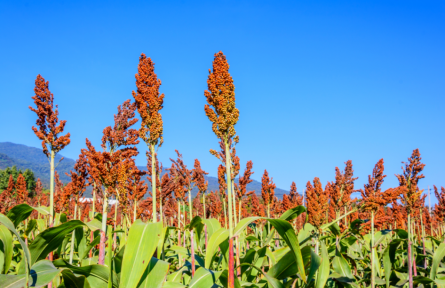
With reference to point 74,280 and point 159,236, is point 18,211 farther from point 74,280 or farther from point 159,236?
point 159,236

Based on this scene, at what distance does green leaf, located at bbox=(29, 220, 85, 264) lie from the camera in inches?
96.3

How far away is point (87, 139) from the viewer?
5719mm

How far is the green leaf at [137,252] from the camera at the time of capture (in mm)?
2047

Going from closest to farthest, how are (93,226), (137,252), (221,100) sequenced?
1. (137,252)
2. (93,226)
3. (221,100)

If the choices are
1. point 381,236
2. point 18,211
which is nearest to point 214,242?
point 18,211

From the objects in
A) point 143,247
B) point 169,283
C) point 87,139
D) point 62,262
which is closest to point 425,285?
point 169,283

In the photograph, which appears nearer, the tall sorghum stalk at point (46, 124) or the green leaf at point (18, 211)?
the green leaf at point (18, 211)

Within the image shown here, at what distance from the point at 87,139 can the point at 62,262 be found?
3371 mm

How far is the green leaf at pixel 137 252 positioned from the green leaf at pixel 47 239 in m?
0.62

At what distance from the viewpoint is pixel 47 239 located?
8.29ft

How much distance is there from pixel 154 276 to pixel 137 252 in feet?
1.66

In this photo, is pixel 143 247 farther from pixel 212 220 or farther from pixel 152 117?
pixel 152 117

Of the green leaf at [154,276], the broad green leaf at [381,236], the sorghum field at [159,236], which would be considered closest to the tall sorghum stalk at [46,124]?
the sorghum field at [159,236]

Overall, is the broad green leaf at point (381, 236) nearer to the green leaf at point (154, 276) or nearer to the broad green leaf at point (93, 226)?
the green leaf at point (154, 276)
